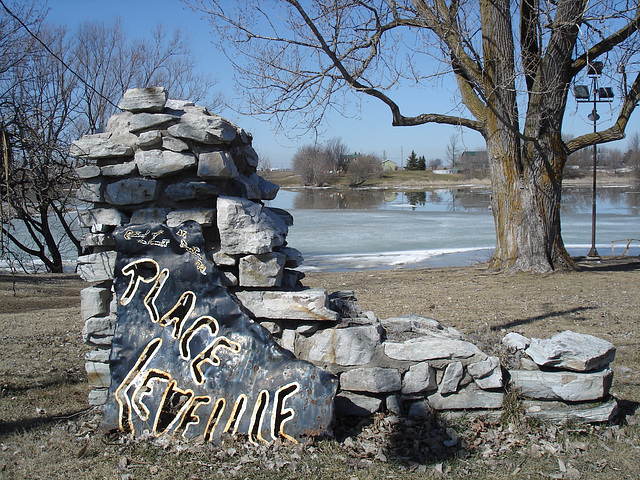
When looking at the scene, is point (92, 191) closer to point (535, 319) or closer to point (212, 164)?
point (212, 164)

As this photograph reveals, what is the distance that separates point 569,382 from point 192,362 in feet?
9.74

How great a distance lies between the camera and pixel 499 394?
439 cm

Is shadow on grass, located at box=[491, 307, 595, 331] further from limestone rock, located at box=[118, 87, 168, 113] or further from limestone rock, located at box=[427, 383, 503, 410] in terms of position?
limestone rock, located at box=[118, 87, 168, 113]

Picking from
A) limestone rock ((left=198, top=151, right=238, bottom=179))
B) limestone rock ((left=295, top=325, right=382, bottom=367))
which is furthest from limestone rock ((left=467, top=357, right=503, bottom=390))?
limestone rock ((left=198, top=151, right=238, bottom=179))

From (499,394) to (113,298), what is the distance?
11.0ft

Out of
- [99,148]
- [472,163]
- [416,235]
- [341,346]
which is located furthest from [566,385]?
[472,163]

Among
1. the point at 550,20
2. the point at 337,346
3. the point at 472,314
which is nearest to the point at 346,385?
the point at 337,346

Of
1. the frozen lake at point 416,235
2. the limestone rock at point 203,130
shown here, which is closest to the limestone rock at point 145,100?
the limestone rock at point 203,130

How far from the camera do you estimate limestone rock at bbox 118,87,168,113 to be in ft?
15.1

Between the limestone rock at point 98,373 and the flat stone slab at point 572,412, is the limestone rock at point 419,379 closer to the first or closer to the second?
the flat stone slab at point 572,412

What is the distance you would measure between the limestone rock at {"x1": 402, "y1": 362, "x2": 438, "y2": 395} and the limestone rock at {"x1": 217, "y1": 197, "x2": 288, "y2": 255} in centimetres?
151

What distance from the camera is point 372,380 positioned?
433cm

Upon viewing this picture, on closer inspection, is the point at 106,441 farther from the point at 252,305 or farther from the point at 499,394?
the point at 499,394

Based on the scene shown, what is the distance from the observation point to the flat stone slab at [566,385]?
4.33 metres
